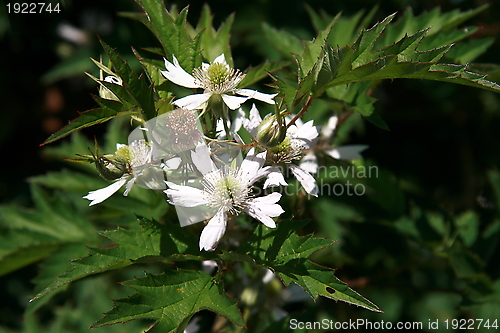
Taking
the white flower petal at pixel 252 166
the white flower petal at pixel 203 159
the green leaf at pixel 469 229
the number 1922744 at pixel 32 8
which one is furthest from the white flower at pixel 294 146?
the number 1922744 at pixel 32 8

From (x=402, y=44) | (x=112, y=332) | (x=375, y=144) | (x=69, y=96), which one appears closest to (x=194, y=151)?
(x=402, y=44)

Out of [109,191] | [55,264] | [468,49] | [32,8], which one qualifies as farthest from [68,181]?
[468,49]

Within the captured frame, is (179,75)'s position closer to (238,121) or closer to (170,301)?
(238,121)

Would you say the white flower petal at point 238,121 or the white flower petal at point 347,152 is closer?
the white flower petal at point 238,121

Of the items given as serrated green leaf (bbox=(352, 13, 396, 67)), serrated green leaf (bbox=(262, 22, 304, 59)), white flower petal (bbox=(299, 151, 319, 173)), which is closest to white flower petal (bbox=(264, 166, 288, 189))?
white flower petal (bbox=(299, 151, 319, 173))

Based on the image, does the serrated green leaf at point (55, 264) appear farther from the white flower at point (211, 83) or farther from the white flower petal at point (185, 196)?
the white flower at point (211, 83)

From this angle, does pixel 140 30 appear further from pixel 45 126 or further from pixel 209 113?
pixel 209 113
